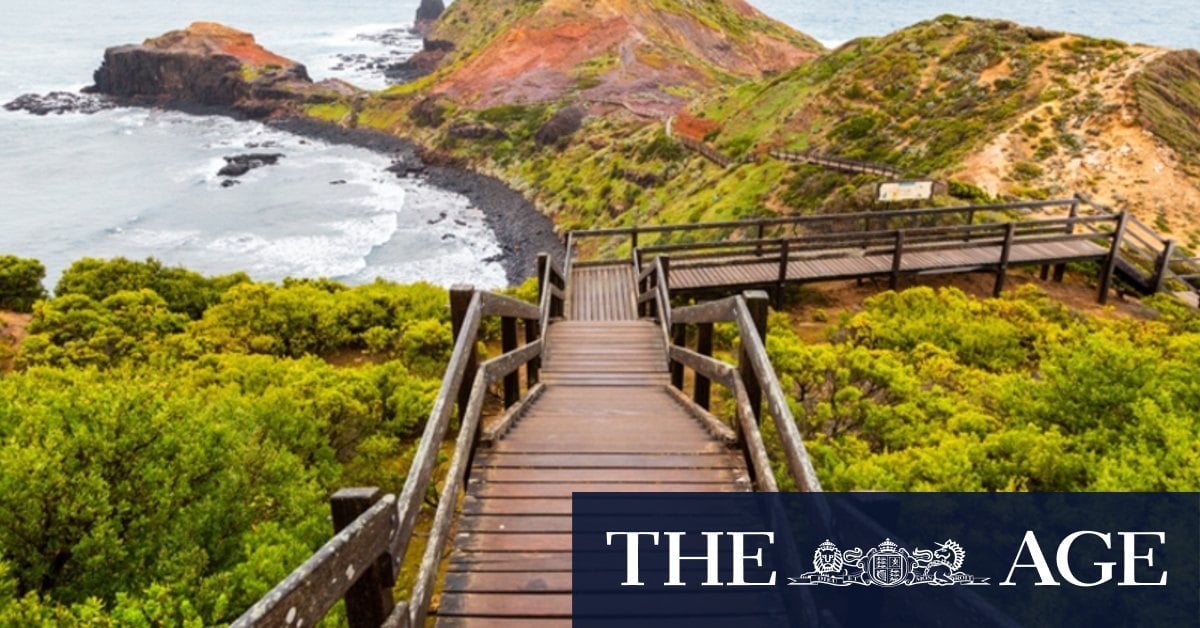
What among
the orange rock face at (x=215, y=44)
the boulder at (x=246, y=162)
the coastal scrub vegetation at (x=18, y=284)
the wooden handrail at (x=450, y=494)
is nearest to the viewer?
the wooden handrail at (x=450, y=494)

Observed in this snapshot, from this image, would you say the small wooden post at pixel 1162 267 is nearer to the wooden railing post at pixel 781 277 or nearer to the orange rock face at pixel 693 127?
the wooden railing post at pixel 781 277

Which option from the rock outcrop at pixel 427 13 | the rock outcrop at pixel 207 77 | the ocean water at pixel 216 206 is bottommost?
the ocean water at pixel 216 206

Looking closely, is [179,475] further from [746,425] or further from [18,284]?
[18,284]

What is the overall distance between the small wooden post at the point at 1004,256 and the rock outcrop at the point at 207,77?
264ft

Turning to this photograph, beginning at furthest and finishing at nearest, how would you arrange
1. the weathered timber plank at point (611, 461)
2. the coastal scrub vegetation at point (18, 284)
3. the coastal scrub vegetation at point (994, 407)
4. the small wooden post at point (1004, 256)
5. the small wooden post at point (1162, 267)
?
the small wooden post at point (1162, 267), the coastal scrub vegetation at point (18, 284), the small wooden post at point (1004, 256), the coastal scrub vegetation at point (994, 407), the weathered timber plank at point (611, 461)

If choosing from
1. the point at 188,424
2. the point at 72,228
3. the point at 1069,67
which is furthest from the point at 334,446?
the point at 72,228

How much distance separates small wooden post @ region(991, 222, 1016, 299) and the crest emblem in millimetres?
12848

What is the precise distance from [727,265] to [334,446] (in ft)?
29.8

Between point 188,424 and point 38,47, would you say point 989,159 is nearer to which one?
point 188,424

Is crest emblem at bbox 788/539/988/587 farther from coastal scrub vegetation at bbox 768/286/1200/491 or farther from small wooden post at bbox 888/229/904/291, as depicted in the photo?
small wooden post at bbox 888/229/904/291

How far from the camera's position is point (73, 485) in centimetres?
426

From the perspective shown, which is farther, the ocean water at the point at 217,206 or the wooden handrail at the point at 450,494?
the ocean water at the point at 217,206

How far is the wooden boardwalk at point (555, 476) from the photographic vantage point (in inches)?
139

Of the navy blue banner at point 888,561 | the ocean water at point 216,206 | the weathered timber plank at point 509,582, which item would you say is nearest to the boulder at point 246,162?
the ocean water at point 216,206
